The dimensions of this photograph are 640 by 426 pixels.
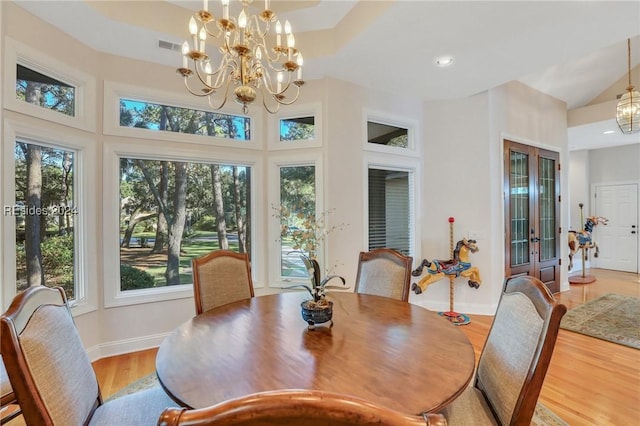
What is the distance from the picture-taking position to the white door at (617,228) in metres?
6.53

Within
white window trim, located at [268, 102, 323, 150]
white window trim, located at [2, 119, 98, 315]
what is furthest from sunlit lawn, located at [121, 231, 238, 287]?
white window trim, located at [268, 102, 323, 150]

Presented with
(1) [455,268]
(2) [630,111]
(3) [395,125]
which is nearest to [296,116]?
(3) [395,125]

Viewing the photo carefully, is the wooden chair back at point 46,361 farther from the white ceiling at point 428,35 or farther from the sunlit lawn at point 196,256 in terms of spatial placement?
the white ceiling at point 428,35

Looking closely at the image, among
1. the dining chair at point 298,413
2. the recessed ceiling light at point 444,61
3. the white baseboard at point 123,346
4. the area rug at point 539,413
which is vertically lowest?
the area rug at point 539,413

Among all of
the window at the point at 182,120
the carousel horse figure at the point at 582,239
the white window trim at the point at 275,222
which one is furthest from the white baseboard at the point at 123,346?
the carousel horse figure at the point at 582,239

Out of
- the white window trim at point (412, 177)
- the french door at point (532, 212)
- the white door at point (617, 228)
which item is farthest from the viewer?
the white door at point (617, 228)

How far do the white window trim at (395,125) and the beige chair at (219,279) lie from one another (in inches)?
84.9

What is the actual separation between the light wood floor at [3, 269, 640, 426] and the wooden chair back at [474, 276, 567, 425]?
131cm

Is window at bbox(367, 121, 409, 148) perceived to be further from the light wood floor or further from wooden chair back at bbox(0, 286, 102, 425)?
wooden chair back at bbox(0, 286, 102, 425)

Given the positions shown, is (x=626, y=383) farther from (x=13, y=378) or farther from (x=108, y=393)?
(x=108, y=393)

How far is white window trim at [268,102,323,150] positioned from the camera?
3.50 metres

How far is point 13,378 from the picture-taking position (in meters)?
0.93

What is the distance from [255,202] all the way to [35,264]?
6.64ft

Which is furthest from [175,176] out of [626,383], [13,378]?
[626,383]
